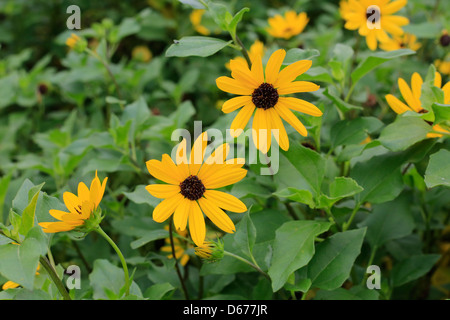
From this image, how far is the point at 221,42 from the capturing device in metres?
0.97

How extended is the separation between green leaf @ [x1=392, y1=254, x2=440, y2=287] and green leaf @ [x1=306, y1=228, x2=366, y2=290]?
0.27 m

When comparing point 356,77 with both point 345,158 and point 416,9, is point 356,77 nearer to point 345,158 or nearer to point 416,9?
point 345,158

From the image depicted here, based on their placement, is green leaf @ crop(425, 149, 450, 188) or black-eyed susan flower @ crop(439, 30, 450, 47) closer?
green leaf @ crop(425, 149, 450, 188)

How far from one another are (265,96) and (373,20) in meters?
0.61

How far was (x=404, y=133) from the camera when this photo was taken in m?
0.95

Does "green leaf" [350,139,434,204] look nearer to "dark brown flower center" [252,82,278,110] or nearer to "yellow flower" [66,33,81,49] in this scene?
"dark brown flower center" [252,82,278,110]

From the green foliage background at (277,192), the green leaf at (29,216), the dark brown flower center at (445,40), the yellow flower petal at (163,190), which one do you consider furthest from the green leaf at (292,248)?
the dark brown flower center at (445,40)

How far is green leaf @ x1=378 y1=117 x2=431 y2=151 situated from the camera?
93 cm

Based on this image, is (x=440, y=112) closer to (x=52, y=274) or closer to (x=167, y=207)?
(x=167, y=207)

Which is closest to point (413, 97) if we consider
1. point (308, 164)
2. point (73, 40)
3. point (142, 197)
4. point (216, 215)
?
point (308, 164)

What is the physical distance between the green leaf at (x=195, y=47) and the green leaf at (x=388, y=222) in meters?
0.56

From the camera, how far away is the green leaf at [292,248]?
86 cm

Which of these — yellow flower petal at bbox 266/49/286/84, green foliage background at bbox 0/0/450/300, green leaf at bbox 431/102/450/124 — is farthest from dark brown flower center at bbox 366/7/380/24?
yellow flower petal at bbox 266/49/286/84

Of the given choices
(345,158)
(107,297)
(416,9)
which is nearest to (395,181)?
(345,158)
